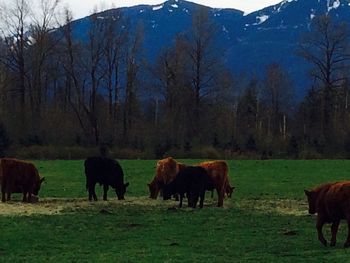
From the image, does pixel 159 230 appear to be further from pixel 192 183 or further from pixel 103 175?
pixel 103 175

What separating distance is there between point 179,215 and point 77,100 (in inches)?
2193

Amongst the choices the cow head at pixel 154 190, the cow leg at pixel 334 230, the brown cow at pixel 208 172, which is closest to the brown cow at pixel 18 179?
the cow head at pixel 154 190

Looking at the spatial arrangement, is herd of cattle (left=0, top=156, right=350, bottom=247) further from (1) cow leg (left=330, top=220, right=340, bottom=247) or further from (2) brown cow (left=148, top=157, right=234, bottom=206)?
(1) cow leg (left=330, top=220, right=340, bottom=247)

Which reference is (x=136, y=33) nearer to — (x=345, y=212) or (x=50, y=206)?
(x=50, y=206)

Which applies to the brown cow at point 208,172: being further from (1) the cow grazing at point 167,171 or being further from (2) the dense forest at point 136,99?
(2) the dense forest at point 136,99

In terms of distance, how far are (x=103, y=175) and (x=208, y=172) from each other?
4.48m

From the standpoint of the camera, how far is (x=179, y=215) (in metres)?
21.8

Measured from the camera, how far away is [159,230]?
18.6 metres

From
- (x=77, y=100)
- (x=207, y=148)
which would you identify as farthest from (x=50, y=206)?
(x=77, y=100)

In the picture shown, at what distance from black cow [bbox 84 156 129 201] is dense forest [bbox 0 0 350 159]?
34313 millimetres

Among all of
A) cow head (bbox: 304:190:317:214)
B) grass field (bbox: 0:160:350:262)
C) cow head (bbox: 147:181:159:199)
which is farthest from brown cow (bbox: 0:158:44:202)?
cow head (bbox: 304:190:317:214)

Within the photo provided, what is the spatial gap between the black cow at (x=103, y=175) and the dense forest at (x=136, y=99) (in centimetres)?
3431

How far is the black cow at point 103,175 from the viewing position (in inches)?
1040

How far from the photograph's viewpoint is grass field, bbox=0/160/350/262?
14531 mm
